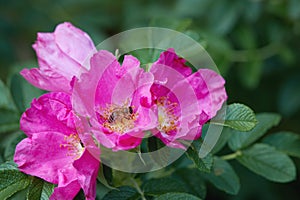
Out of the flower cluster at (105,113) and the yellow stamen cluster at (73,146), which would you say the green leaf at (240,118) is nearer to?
the flower cluster at (105,113)

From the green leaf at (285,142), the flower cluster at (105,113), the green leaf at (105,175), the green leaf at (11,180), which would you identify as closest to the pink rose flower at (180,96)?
the flower cluster at (105,113)

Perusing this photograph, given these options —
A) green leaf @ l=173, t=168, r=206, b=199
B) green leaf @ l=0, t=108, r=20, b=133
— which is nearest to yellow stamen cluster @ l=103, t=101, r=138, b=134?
green leaf @ l=173, t=168, r=206, b=199

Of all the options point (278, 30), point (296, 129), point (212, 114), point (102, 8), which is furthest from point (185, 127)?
point (102, 8)

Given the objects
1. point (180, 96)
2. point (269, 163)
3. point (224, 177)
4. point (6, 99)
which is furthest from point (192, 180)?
point (6, 99)

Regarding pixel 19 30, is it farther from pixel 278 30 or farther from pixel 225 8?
pixel 278 30

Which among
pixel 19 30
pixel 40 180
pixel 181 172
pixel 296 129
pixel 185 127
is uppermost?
pixel 185 127

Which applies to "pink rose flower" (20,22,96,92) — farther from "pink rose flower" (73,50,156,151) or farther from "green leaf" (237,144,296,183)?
"green leaf" (237,144,296,183)

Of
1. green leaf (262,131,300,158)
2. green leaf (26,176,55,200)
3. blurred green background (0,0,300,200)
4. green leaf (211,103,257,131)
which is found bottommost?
blurred green background (0,0,300,200)

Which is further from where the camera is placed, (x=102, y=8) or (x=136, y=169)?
(x=102, y=8)
